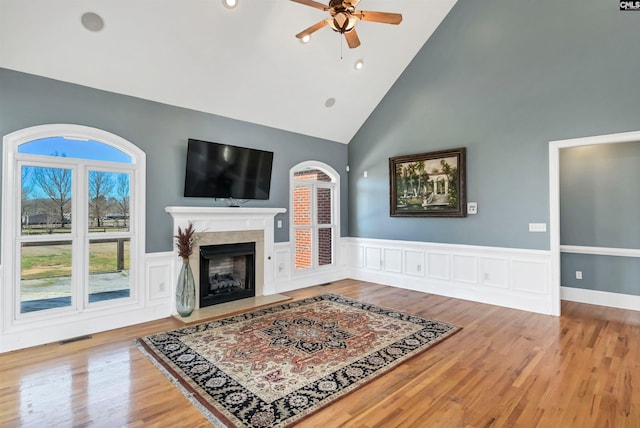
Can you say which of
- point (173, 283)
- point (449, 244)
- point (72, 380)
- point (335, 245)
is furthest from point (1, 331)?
point (449, 244)

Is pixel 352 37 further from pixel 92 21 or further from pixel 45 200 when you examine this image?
pixel 45 200

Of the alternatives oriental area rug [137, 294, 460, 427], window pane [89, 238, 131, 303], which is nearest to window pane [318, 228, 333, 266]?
oriental area rug [137, 294, 460, 427]

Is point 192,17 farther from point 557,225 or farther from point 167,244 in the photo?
point 557,225

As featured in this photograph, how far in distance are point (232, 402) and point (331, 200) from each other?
507 centimetres

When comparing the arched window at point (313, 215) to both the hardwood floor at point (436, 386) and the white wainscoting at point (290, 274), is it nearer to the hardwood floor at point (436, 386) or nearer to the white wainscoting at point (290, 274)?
the white wainscoting at point (290, 274)

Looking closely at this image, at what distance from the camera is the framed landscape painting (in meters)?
5.59

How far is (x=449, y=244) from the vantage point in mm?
5746

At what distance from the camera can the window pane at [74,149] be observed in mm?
3770

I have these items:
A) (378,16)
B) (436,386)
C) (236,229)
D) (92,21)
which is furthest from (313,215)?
(92,21)

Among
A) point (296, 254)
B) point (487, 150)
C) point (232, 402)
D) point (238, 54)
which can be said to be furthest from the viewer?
point (296, 254)

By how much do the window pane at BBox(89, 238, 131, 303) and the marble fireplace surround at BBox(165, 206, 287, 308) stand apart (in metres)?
0.67

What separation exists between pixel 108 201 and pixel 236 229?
1809 mm

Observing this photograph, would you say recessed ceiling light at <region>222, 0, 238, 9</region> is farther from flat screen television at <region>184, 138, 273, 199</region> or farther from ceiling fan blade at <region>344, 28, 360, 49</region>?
flat screen television at <region>184, 138, 273, 199</region>

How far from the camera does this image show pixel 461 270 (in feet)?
18.4
